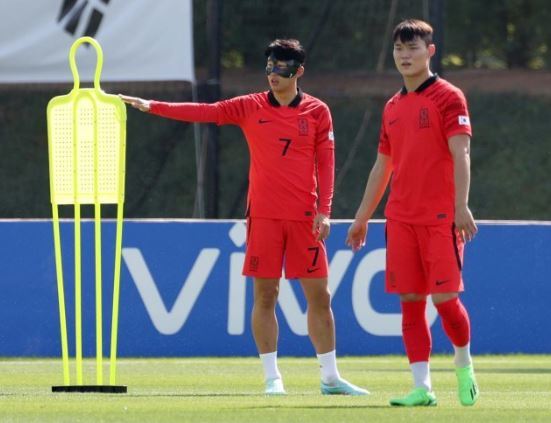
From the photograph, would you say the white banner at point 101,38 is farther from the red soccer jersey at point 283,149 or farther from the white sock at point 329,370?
the white sock at point 329,370

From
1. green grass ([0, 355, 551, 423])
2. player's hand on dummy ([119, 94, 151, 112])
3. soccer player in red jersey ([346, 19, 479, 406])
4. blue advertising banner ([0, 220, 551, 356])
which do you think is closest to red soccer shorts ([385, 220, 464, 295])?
soccer player in red jersey ([346, 19, 479, 406])

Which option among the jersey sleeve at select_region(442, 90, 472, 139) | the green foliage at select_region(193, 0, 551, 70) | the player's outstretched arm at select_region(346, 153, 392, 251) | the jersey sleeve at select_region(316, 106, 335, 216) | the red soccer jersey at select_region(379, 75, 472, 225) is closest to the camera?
the jersey sleeve at select_region(442, 90, 472, 139)

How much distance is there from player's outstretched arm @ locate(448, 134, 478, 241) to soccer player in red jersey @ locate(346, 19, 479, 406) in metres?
0.01

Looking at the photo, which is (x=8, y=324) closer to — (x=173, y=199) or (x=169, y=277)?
(x=169, y=277)

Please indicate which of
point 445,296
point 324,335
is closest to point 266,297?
point 324,335

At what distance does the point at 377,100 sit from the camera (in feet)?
76.1

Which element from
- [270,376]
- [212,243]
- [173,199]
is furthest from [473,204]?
[270,376]

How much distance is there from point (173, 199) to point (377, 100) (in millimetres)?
3628

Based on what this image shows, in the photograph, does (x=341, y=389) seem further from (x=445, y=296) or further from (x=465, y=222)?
(x=465, y=222)

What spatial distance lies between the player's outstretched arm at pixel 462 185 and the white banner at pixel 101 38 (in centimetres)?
894

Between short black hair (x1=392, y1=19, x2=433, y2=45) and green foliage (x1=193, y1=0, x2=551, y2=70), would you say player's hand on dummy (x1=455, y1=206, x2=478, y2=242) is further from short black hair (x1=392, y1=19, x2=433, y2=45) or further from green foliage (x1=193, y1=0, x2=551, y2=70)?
green foliage (x1=193, y1=0, x2=551, y2=70)

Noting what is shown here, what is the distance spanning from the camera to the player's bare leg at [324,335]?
9539mm

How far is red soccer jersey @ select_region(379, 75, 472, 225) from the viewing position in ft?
27.0

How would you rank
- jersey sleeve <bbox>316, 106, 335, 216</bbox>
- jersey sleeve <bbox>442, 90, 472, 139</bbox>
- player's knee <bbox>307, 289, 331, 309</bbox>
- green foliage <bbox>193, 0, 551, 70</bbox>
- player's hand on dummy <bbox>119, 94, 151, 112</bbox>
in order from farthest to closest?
green foliage <bbox>193, 0, 551, 70</bbox> < player's knee <bbox>307, 289, 331, 309</bbox> < jersey sleeve <bbox>316, 106, 335, 216</bbox> < player's hand on dummy <bbox>119, 94, 151, 112</bbox> < jersey sleeve <bbox>442, 90, 472, 139</bbox>
